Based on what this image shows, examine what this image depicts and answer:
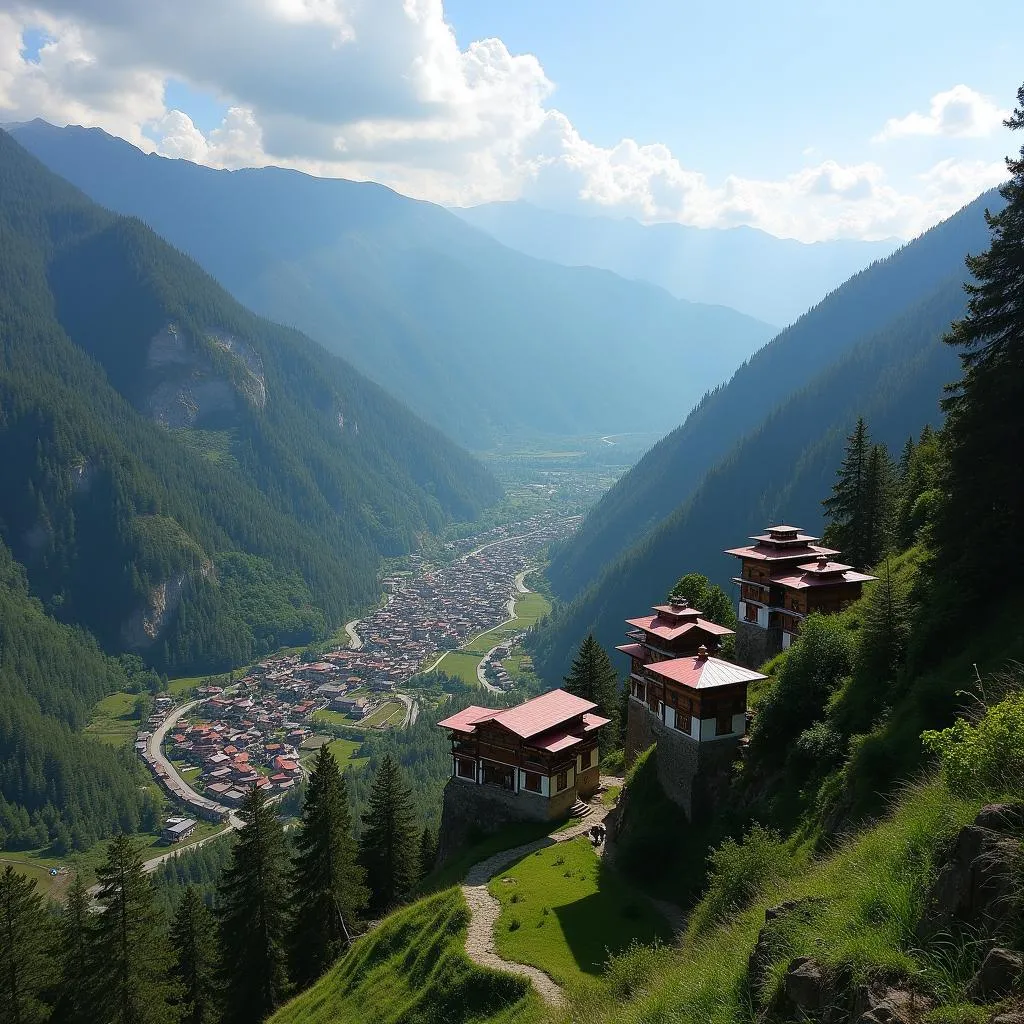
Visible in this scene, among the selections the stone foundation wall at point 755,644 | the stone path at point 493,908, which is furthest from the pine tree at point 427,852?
the stone foundation wall at point 755,644

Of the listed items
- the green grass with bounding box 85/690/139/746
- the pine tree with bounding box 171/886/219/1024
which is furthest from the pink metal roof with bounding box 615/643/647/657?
the green grass with bounding box 85/690/139/746

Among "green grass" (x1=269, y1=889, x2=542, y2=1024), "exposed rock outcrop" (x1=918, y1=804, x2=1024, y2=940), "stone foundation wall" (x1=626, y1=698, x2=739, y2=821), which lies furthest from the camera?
"stone foundation wall" (x1=626, y1=698, x2=739, y2=821)

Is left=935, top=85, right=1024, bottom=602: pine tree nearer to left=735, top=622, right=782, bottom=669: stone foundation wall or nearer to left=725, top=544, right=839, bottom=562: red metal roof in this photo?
left=725, top=544, right=839, bottom=562: red metal roof

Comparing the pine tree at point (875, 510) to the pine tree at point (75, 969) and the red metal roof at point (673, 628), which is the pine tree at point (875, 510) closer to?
the red metal roof at point (673, 628)

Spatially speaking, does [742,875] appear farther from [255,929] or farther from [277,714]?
[277,714]

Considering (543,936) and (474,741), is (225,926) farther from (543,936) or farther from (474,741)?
(543,936)
